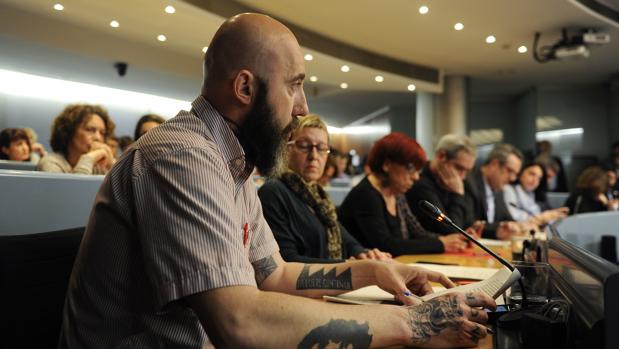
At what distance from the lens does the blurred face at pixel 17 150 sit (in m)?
4.23

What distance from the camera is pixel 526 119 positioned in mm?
11609

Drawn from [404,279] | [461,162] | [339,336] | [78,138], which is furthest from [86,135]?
[339,336]

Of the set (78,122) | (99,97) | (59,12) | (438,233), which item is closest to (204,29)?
(59,12)

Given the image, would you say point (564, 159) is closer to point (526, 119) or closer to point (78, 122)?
point (526, 119)

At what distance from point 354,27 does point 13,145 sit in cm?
436

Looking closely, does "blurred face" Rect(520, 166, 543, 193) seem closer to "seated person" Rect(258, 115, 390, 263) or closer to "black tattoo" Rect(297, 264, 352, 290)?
"seated person" Rect(258, 115, 390, 263)

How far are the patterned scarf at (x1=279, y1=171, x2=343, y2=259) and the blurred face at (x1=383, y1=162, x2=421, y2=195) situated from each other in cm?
54

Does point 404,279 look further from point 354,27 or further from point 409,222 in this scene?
point 354,27

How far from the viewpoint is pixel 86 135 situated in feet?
9.97

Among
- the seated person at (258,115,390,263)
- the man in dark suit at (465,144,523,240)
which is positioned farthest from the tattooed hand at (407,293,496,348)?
the man in dark suit at (465,144,523,240)

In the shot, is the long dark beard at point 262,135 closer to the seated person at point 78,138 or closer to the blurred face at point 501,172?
the seated person at point 78,138

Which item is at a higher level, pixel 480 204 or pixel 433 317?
pixel 480 204

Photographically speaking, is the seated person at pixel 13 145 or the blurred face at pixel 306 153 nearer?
the blurred face at pixel 306 153

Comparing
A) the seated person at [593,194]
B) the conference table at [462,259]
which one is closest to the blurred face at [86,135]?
the conference table at [462,259]
